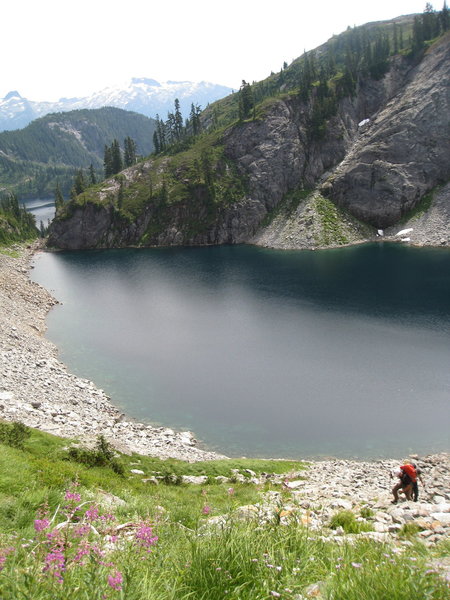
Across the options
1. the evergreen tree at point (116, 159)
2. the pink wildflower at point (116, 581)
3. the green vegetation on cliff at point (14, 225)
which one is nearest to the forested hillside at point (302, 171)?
the green vegetation on cliff at point (14, 225)

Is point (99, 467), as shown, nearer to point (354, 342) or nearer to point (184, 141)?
point (354, 342)

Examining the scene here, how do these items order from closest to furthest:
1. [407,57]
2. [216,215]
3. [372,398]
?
[372,398] < [216,215] < [407,57]

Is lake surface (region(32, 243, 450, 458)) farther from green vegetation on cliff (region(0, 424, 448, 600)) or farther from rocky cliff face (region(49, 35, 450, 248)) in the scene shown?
rocky cliff face (region(49, 35, 450, 248))

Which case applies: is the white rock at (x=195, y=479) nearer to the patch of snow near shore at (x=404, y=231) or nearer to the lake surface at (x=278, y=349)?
the lake surface at (x=278, y=349)

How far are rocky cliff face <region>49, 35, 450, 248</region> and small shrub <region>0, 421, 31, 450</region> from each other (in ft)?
329

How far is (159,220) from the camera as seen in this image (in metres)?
137

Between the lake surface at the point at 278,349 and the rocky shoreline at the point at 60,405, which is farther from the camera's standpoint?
the lake surface at the point at 278,349

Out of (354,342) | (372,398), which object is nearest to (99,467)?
(372,398)

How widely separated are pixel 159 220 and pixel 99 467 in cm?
12139

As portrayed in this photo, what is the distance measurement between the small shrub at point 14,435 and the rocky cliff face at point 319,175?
100400 mm

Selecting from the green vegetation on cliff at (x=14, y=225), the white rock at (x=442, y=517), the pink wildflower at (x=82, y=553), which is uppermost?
Result: the green vegetation on cliff at (x=14, y=225)

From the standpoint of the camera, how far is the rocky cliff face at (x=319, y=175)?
123m

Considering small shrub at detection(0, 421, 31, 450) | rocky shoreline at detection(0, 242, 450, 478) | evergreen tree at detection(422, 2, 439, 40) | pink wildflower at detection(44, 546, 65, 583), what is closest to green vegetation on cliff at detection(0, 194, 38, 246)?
rocky shoreline at detection(0, 242, 450, 478)

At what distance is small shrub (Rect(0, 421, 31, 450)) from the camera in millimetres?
21164
